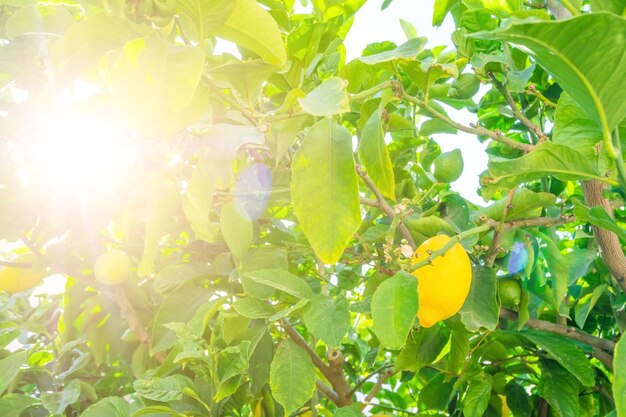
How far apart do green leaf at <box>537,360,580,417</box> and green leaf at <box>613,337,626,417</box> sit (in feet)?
1.78

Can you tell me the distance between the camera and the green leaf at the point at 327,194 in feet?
1.86

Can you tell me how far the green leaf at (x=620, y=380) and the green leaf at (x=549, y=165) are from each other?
0.58 feet

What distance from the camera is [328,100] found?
521 mm

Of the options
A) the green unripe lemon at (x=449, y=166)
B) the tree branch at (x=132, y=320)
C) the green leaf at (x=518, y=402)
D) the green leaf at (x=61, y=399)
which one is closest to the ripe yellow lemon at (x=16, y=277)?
the tree branch at (x=132, y=320)

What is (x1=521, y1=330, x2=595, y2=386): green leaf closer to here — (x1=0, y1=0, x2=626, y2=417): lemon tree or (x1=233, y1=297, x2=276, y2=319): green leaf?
(x1=0, y1=0, x2=626, y2=417): lemon tree

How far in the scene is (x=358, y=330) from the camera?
189 centimetres

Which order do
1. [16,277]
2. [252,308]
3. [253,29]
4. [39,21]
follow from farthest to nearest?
[16,277] → [252,308] → [39,21] → [253,29]

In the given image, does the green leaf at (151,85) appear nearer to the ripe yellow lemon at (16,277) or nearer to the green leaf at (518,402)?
the green leaf at (518,402)

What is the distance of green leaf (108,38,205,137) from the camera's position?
0.45 m

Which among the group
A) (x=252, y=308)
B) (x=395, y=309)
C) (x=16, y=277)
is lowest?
(x=16, y=277)

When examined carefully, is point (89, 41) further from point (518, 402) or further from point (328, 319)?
point (518, 402)

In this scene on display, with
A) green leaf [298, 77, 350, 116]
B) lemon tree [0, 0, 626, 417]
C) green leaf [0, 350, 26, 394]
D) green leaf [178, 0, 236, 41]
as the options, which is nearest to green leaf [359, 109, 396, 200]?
lemon tree [0, 0, 626, 417]

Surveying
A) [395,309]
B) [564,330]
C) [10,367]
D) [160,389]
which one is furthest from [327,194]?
[10,367]

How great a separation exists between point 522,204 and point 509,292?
→ 0.48 feet
